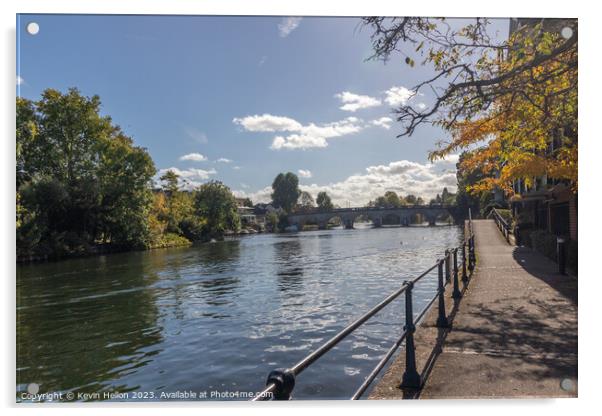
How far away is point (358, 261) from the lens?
2295 centimetres

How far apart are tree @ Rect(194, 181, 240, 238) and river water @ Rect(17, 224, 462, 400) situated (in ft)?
130

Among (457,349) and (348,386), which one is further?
(348,386)

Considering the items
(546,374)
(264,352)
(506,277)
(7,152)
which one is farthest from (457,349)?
(506,277)

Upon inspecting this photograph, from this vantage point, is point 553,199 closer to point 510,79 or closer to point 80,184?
point 510,79

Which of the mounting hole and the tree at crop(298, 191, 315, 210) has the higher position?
the mounting hole

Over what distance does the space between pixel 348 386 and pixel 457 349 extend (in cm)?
176

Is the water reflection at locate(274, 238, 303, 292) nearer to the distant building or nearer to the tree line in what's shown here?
the tree line

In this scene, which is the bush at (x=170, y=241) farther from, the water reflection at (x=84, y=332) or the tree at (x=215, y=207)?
the water reflection at (x=84, y=332)

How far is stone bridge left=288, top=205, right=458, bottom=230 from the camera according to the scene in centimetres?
6278

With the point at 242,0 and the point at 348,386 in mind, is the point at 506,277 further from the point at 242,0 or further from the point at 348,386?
the point at 242,0

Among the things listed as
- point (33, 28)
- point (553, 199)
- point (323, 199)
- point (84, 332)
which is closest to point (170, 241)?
point (84, 332)

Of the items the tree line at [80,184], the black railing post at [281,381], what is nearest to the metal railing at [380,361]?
the black railing post at [281,381]

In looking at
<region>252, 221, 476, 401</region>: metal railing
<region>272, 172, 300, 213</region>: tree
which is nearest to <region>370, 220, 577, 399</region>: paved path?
<region>252, 221, 476, 401</region>: metal railing

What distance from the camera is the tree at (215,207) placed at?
58750mm
